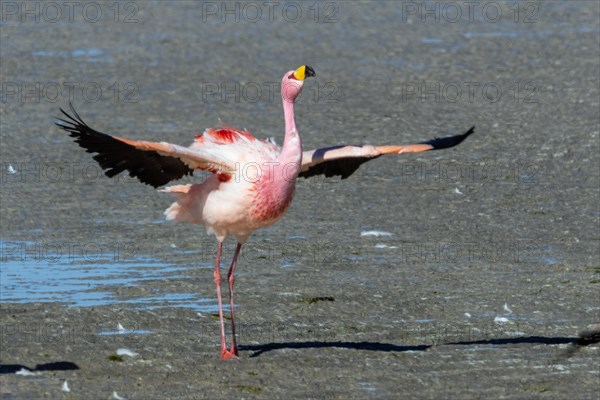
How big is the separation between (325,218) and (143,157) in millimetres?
3474

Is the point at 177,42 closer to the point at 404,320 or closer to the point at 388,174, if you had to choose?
the point at 388,174

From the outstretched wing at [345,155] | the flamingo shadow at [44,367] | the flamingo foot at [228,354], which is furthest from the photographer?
the outstretched wing at [345,155]

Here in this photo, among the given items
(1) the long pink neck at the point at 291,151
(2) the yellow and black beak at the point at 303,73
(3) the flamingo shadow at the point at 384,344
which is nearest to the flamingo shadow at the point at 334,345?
(3) the flamingo shadow at the point at 384,344

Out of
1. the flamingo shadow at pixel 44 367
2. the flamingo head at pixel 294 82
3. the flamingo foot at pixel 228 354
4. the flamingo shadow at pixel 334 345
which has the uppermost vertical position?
the flamingo head at pixel 294 82

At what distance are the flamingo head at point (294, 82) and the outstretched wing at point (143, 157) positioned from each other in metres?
0.56

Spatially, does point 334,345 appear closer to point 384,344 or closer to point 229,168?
point 384,344

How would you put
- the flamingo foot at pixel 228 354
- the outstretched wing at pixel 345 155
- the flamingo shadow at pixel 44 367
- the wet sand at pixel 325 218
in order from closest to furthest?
the flamingo shadow at pixel 44 367 → the wet sand at pixel 325 218 → the flamingo foot at pixel 228 354 → the outstretched wing at pixel 345 155

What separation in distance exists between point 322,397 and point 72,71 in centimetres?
983

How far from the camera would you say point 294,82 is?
7656mm

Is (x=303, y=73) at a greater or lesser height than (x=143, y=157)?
greater

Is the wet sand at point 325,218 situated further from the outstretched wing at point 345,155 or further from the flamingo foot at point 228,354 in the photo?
the outstretched wing at point 345,155

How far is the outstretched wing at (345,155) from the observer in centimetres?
806

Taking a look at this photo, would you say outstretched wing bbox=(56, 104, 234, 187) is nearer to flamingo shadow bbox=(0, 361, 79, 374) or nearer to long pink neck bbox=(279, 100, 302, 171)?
long pink neck bbox=(279, 100, 302, 171)

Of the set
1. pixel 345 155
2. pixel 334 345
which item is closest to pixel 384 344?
pixel 334 345
